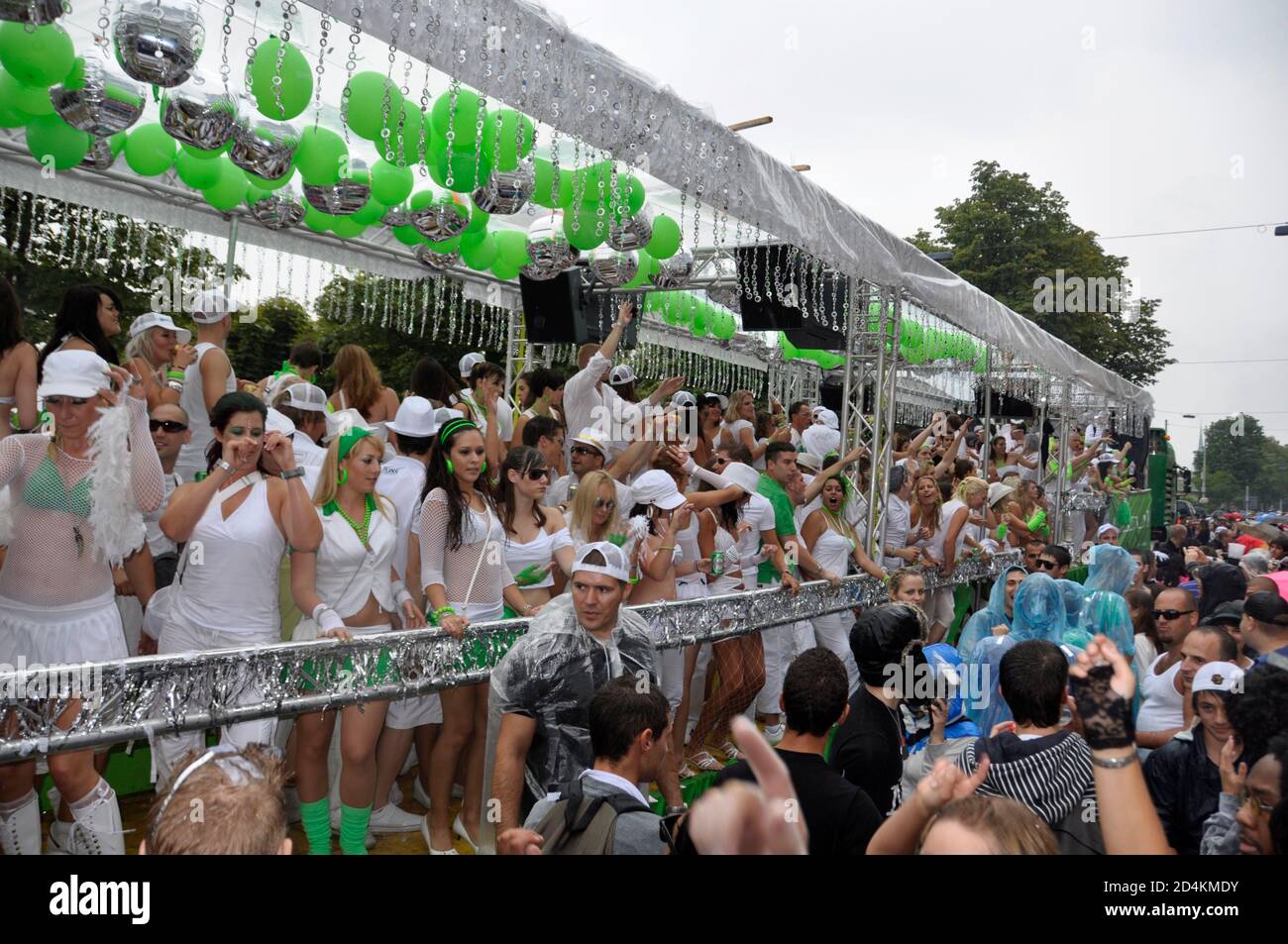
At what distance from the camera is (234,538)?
10.9 ft

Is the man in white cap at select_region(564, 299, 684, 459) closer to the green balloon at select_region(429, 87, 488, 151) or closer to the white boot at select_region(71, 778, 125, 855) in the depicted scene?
the green balloon at select_region(429, 87, 488, 151)

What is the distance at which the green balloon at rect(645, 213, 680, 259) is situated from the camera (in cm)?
768

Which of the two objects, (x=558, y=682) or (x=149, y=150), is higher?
(x=149, y=150)

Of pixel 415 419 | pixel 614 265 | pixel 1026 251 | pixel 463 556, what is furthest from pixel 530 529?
pixel 1026 251

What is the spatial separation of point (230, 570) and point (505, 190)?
2941 millimetres

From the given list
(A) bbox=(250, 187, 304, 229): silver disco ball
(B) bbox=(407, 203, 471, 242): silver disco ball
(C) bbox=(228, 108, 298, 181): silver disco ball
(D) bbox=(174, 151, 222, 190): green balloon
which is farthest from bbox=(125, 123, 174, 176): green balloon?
(B) bbox=(407, 203, 471, 242): silver disco ball

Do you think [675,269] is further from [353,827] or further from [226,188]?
[353,827]

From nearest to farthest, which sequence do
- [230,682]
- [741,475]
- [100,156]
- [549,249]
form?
1. [230,682]
2. [741,475]
3. [100,156]
4. [549,249]

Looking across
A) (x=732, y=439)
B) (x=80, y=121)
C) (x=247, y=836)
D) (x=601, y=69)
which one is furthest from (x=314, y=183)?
(x=247, y=836)

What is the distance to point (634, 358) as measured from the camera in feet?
54.3

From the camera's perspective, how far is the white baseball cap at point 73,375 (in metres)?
2.99
